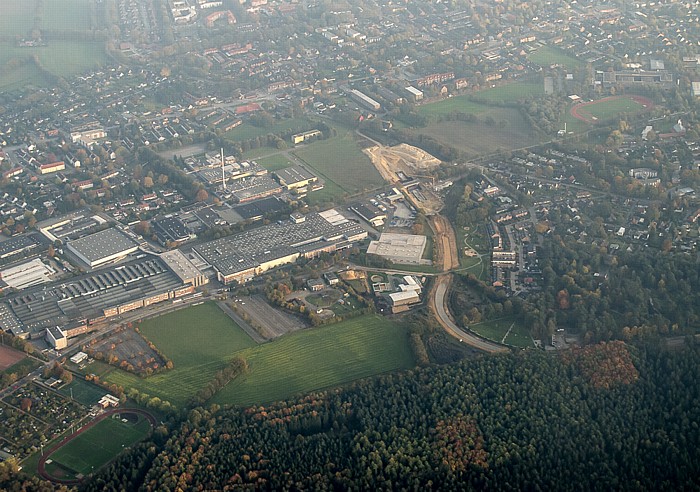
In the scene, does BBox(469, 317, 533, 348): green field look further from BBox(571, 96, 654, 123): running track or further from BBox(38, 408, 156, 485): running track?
BBox(571, 96, 654, 123): running track

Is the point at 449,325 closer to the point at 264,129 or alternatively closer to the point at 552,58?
the point at 264,129

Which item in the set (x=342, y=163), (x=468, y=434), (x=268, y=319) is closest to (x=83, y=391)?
(x=268, y=319)

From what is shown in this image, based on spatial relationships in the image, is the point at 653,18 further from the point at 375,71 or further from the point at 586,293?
the point at 586,293

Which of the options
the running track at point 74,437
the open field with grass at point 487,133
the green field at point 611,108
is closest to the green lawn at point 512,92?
the open field with grass at point 487,133

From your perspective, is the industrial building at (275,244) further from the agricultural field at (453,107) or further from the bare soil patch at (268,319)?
the agricultural field at (453,107)

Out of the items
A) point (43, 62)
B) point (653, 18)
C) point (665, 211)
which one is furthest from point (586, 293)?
point (43, 62)

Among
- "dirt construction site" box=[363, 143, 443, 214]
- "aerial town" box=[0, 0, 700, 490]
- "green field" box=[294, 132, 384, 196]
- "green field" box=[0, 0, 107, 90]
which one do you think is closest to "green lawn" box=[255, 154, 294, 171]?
"aerial town" box=[0, 0, 700, 490]

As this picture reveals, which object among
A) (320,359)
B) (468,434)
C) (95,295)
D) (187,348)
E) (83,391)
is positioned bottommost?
(320,359)

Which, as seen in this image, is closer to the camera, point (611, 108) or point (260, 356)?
point (260, 356)

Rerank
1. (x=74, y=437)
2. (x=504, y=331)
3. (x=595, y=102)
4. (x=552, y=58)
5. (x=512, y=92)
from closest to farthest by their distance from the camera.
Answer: (x=74, y=437)
(x=504, y=331)
(x=595, y=102)
(x=512, y=92)
(x=552, y=58)
